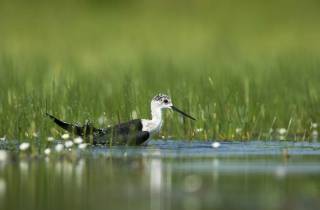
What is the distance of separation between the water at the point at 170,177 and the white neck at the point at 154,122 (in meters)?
0.80

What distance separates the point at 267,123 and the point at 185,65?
4.71m

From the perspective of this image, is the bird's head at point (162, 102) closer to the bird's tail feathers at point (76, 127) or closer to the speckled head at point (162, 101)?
the speckled head at point (162, 101)

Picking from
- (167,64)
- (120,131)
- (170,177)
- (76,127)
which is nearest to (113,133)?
(120,131)

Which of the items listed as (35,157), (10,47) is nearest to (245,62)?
(10,47)

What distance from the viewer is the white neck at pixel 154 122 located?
1460 centimetres

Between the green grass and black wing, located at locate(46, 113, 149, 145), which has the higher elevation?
the green grass

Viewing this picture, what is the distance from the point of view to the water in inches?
359

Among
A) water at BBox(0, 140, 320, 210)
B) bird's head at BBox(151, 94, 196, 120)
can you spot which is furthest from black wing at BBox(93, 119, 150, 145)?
bird's head at BBox(151, 94, 196, 120)

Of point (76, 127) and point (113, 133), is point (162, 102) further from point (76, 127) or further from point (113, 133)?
point (76, 127)

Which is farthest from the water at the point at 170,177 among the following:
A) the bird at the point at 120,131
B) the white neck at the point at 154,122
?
the white neck at the point at 154,122

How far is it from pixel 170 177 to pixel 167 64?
8.14 m

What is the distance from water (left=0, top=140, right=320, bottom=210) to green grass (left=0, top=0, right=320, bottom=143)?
2.73 ft

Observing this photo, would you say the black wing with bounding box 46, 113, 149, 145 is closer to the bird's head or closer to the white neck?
the white neck

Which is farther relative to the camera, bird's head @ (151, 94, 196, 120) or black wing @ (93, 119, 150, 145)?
bird's head @ (151, 94, 196, 120)
